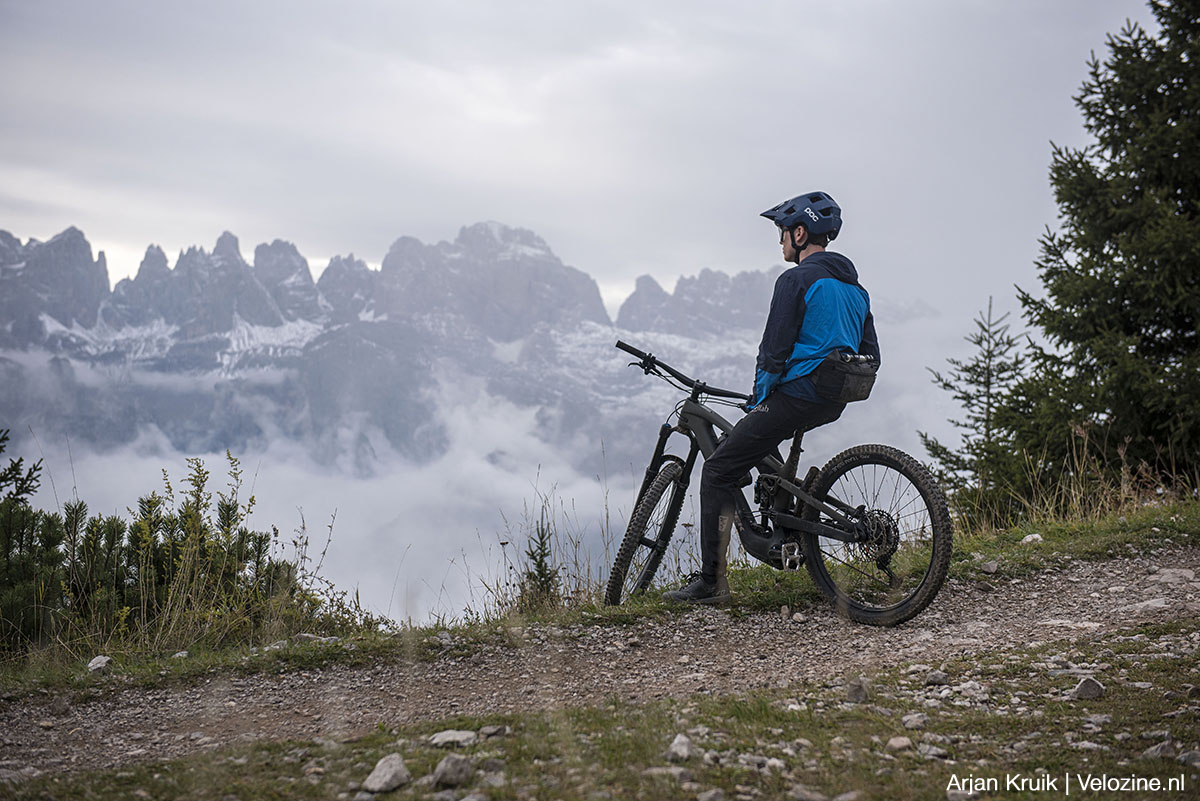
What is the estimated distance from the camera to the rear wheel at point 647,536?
5.85 metres

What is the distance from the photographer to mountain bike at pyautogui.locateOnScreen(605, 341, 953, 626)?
5.04 metres

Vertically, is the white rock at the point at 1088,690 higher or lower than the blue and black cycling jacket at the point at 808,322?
lower

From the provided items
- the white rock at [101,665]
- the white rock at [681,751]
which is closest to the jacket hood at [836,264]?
the white rock at [681,751]

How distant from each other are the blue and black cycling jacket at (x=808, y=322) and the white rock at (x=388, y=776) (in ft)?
10.6

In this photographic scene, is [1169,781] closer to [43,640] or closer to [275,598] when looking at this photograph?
[275,598]

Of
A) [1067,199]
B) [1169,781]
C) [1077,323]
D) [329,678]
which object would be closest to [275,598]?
[329,678]

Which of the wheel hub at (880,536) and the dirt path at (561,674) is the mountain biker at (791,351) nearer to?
the dirt path at (561,674)

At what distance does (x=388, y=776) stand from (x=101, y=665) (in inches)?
120

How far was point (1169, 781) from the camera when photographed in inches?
94.8

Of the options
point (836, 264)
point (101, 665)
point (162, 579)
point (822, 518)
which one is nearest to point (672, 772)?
point (822, 518)

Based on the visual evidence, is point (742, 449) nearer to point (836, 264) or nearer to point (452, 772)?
point (836, 264)

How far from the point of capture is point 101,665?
4613 mm

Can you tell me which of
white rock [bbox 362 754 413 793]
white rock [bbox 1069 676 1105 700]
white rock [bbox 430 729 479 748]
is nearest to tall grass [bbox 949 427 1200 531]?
white rock [bbox 1069 676 1105 700]

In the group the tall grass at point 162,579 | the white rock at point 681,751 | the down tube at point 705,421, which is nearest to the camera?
the white rock at point 681,751
